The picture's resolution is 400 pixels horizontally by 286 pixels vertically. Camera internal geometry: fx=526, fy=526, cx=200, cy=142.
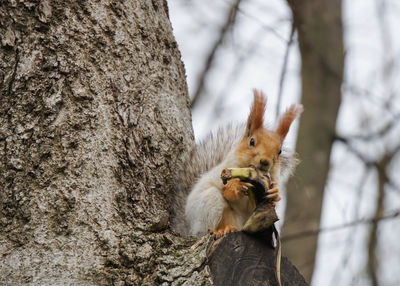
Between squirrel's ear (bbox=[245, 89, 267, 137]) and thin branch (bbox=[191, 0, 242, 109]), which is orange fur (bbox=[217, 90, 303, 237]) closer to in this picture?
squirrel's ear (bbox=[245, 89, 267, 137])

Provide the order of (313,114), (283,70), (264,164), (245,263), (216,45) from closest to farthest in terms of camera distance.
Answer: (245,263), (264,164), (283,70), (313,114), (216,45)

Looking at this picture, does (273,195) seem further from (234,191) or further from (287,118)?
(287,118)

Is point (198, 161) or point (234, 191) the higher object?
point (198, 161)

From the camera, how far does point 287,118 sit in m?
2.08

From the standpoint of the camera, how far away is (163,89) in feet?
6.02

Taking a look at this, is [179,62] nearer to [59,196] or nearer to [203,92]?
[59,196]

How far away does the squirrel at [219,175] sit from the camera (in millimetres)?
1829

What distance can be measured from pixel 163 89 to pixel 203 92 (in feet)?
7.49

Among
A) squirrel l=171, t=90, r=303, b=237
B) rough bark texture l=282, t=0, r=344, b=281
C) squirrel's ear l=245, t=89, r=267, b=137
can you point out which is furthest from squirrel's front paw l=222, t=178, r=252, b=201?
rough bark texture l=282, t=0, r=344, b=281

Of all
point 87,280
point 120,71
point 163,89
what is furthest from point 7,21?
point 87,280

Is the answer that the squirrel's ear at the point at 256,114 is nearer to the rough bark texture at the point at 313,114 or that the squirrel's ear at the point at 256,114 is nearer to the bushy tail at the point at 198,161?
the bushy tail at the point at 198,161

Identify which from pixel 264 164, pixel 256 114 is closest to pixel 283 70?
pixel 256 114

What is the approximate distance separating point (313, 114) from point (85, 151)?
1.88 metres

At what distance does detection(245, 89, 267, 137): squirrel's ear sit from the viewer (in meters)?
1.99
